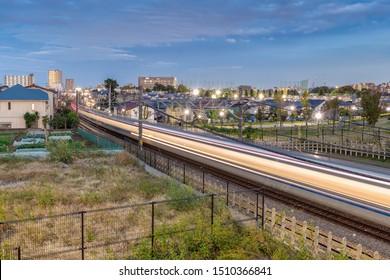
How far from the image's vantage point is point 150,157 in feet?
87.3

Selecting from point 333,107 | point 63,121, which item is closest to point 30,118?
point 63,121

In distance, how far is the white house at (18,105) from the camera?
50250 millimetres

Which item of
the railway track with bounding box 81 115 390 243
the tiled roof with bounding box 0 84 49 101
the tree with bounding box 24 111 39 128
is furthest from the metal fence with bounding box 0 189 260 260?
the tiled roof with bounding box 0 84 49 101

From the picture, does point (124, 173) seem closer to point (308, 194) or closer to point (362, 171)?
point (308, 194)

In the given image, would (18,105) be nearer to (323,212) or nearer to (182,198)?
(182,198)

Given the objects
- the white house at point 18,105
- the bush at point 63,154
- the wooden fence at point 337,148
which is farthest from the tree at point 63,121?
the wooden fence at point 337,148

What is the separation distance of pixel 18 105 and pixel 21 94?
4.68ft

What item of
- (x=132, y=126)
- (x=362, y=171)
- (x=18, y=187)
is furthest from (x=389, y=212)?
(x=132, y=126)

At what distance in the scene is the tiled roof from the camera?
50.1 meters

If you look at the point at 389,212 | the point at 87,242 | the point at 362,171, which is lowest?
the point at 87,242

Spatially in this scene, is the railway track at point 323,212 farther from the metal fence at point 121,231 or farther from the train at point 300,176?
the metal fence at point 121,231

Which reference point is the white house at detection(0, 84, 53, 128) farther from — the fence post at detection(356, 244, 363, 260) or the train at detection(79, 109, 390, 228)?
the fence post at detection(356, 244, 363, 260)

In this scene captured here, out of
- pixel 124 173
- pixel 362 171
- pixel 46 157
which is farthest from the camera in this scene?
pixel 46 157

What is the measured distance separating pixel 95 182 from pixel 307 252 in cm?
1310
